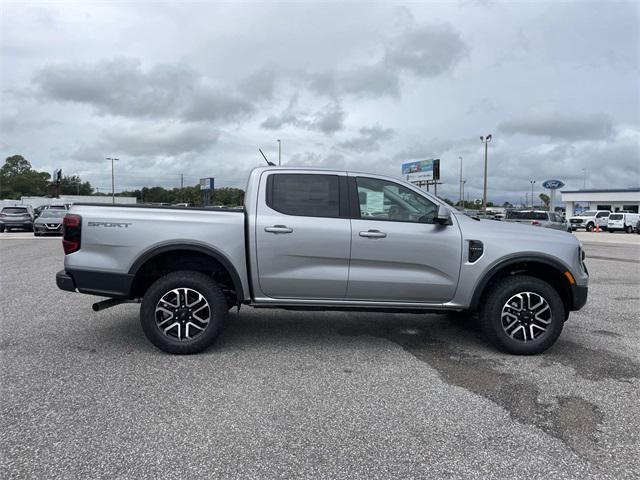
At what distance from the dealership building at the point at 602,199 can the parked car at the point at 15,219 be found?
221 ft

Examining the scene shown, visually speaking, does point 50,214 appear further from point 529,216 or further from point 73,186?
point 73,186

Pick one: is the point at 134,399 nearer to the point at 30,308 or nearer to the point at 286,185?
the point at 286,185

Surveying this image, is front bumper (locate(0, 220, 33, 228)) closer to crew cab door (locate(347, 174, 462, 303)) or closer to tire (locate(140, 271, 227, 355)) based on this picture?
tire (locate(140, 271, 227, 355))

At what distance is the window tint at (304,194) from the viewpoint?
15.6 ft

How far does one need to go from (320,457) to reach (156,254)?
2602 mm

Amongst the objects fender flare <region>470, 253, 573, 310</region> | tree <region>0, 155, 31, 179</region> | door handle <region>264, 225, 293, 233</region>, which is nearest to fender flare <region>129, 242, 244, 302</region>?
door handle <region>264, 225, 293, 233</region>

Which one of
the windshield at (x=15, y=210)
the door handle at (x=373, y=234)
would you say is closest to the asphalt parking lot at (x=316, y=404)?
the door handle at (x=373, y=234)

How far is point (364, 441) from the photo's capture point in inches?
122

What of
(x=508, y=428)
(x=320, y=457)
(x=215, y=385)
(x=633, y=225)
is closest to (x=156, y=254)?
(x=215, y=385)

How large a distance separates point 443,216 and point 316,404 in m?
2.13

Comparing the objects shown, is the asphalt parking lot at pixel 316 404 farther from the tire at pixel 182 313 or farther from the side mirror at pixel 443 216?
the side mirror at pixel 443 216

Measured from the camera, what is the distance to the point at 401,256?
4.67 metres

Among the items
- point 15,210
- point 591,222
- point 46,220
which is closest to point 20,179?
point 15,210

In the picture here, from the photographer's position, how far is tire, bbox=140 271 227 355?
15.0 feet
